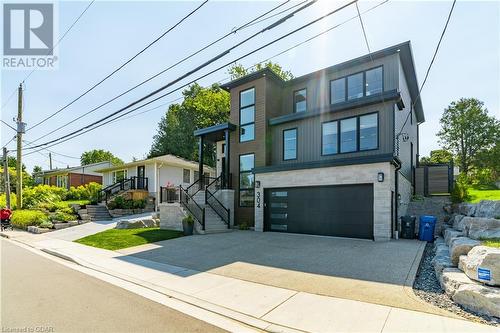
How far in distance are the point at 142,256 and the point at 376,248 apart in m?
7.65

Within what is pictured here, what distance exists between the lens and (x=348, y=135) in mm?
13398

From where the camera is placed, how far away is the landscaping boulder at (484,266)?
4.50 metres

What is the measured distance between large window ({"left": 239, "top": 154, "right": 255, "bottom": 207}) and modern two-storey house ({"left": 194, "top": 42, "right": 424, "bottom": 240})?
0.19ft

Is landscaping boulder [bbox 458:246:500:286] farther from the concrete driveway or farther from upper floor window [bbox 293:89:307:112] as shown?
upper floor window [bbox 293:89:307:112]

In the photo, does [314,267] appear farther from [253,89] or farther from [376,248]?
[253,89]

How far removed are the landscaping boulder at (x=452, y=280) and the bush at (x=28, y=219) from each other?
66.7ft

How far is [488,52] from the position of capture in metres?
8.16

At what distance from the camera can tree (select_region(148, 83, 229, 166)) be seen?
34344mm

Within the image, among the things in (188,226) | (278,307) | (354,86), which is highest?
(354,86)

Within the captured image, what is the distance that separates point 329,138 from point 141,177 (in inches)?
700

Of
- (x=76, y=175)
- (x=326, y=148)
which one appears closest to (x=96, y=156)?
(x=76, y=175)

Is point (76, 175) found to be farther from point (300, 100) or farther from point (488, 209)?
point (488, 209)

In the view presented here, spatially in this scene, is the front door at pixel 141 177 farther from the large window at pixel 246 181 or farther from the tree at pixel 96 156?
the tree at pixel 96 156

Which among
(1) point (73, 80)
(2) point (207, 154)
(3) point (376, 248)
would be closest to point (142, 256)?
(3) point (376, 248)
